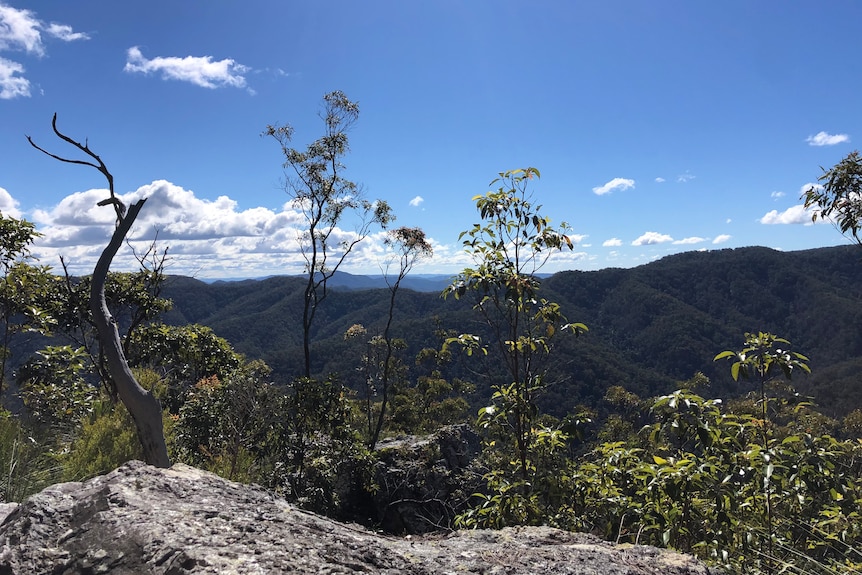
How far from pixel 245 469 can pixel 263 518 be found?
15.5 feet

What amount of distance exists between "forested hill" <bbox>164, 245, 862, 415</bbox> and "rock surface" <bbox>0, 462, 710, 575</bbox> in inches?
2832

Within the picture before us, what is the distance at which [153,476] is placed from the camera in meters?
2.27

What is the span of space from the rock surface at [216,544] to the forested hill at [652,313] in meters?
71.9

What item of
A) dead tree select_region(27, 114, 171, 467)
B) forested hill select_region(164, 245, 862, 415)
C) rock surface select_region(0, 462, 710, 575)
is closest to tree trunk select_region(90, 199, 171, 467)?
dead tree select_region(27, 114, 171, 467)

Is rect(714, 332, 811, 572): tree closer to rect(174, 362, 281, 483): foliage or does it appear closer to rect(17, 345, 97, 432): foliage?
rect(17, 345, 97, 432): foliage

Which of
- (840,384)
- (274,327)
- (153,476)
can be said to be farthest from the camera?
(274,327)

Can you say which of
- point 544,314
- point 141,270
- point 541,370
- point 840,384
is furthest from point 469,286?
point 840,384

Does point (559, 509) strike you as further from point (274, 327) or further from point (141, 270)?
point (274, 327)

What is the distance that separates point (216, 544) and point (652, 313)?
141309 mm

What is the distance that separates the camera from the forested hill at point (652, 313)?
8512 centimetres

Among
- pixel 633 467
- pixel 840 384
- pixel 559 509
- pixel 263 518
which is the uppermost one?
pixel 263 518

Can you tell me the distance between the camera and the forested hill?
279 ft

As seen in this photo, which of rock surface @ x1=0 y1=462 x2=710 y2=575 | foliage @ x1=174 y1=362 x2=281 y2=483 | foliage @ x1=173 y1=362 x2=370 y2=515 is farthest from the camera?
foliage @ x1=173 y1=362 x2=370 y2=515

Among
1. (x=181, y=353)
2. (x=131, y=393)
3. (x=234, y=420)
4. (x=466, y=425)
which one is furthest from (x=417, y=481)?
(x=131, y=393)
